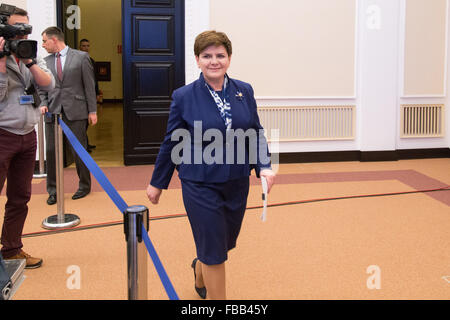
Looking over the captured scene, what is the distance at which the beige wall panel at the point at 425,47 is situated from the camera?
7195 mm

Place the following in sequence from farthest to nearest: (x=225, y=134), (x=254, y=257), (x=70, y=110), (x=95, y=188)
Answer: (x=95, y=188), (x=70, y=110), (x=254, y=257), (x=225, y=134)

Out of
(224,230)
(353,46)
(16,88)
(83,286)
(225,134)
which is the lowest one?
(83,286)

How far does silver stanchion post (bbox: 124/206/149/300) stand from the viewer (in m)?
1.85

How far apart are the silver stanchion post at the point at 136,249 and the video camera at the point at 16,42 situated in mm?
1373

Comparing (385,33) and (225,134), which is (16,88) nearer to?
(225,134)

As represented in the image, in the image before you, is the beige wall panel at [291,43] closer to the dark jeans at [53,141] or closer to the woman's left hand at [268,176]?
the dark jeans at [53,141]

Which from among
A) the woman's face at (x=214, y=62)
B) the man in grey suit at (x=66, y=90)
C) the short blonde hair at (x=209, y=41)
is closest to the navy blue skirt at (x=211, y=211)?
the woman's face at (x=214, y=62)

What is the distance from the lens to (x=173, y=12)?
6.95 meters

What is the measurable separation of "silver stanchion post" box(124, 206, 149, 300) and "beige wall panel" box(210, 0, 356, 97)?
528 cm

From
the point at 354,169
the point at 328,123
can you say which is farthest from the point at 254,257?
the point at 328,123

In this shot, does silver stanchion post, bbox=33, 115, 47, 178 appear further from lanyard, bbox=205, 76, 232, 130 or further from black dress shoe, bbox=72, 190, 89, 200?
lanyard, bbox=205, 76, 232, 130

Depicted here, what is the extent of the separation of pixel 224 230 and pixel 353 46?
5.37 m

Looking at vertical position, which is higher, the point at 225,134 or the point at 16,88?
the point at 16,88

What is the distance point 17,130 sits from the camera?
10.1 ft
